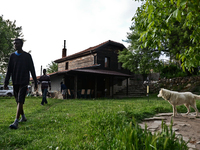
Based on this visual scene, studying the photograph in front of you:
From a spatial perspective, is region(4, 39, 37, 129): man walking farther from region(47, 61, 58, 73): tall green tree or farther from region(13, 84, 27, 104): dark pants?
region(47, 61, 58, 73): tall green tree

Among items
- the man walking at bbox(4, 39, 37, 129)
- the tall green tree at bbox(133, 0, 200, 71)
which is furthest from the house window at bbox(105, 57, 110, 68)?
the man walking at bbox(4, 39, 37, 129)

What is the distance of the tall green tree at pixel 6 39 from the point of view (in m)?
19.9

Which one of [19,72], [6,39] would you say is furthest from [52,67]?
[19,72]

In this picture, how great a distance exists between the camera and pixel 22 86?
455 cm

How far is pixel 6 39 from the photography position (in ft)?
71.0

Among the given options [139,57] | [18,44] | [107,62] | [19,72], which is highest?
[107,62]

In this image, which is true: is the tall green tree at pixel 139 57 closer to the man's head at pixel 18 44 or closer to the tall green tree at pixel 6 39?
the man's head at pixel 18 44

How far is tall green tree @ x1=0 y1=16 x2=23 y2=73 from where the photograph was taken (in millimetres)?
19891

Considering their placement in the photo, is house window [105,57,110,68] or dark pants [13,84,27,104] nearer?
dark pants [13,84,27,104]

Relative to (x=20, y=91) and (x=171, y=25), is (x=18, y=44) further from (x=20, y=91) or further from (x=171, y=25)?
(x=171, y=25)

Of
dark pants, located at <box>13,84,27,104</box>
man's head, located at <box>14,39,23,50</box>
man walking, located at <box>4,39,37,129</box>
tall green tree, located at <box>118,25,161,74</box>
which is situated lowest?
dark pants, located at <box>13,84,27,104</box>

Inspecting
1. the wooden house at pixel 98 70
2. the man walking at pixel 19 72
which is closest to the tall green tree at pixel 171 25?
the man walking at pixel 19 72

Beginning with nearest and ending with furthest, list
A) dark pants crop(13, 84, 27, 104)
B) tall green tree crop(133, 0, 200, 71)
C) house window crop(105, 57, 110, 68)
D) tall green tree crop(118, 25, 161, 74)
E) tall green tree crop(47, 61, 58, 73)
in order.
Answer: tall green tree crop(133, 0, 200, 71)
dark pants crop(13, 84, 27, 104)
tall green tree crop(118, 25, 161, 74)
house window crop(105, 57, 110, 68)
tall green tree crop(47, 61, 58, 73)

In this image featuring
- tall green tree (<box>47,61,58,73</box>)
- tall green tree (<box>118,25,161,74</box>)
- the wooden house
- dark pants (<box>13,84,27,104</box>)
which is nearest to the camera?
dark pants (<box>13,84,27,104</box>)
